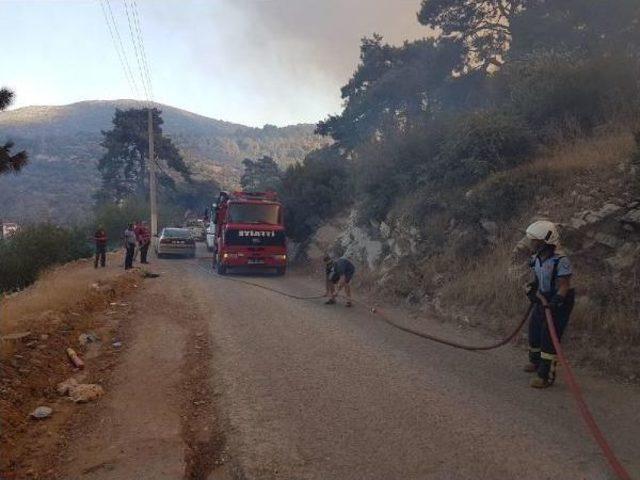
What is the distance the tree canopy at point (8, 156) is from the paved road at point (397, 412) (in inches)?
163

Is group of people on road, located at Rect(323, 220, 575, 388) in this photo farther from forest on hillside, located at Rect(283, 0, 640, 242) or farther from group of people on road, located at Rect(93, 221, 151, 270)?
group of people on road, located at Rect(93, 221, 151, 270)

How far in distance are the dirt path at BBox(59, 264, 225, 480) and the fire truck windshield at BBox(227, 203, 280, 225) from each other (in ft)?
36.7

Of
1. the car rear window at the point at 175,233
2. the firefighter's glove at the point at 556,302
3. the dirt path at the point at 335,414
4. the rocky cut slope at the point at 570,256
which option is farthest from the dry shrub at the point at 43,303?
the car rear window at the point at 175,233

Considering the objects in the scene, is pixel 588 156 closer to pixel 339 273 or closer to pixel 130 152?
pixel 339 273

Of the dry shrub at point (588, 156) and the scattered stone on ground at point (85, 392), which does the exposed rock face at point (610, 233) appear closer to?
the dry shrub at point (588, 156)

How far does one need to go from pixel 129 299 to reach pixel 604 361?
11511mm

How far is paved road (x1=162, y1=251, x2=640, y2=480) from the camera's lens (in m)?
4.43

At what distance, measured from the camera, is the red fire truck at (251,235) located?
20.3 meters

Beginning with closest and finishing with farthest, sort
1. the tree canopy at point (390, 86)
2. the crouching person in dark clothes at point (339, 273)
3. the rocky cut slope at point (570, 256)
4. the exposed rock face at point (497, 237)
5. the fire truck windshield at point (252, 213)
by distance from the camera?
the rocky cut slope at point (570, 256) < the exposed rock face at point (497, 237) < the crouching person in dark clothes at point (339, 273) < the fire truck windshield at point (252, 213) < the tree canopy at point (390, 86)

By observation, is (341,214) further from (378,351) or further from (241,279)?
(378,351)

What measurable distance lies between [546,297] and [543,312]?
197 millimetres

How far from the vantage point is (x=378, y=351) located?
842 cm

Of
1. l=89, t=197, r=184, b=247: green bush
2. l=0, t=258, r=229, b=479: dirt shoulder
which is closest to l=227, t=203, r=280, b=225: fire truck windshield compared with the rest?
l=0, t=258, r=229, b=479: dirt shoulder

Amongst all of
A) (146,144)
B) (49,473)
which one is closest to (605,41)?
(49,473)
